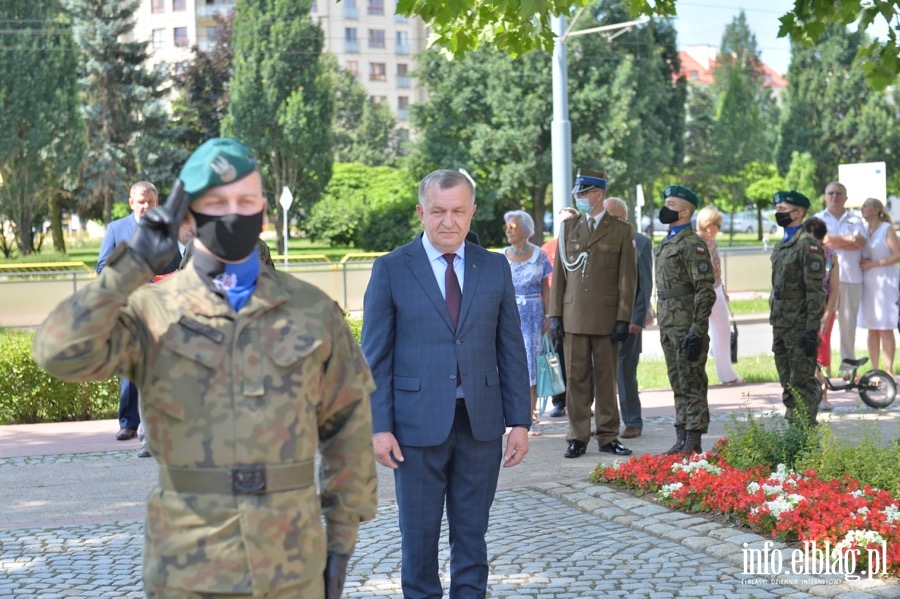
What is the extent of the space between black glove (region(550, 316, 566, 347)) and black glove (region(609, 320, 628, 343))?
1.67 feet

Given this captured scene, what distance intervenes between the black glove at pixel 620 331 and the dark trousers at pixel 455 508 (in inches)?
177

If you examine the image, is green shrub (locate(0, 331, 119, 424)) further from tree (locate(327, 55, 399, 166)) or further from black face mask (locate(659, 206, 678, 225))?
tree (locate(327, 55, 399, 166))

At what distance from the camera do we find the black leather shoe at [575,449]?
970 cm

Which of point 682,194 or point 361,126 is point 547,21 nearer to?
point 682,194

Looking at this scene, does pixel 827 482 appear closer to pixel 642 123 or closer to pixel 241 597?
pixel 241 597

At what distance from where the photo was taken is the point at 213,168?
299 cm

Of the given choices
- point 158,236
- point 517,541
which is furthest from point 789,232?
point 158,236

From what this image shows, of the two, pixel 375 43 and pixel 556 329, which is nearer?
pixel 556 329

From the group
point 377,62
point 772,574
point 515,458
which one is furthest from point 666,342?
point 377,62

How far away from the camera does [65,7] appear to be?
58.7 meters

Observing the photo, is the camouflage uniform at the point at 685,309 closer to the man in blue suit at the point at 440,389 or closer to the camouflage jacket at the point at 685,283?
the camouflage jacket at the point at 685,283

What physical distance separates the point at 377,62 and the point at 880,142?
166 feet

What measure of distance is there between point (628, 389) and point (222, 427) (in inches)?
323

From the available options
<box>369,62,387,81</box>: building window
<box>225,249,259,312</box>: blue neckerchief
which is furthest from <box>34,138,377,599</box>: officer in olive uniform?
<box>369,62,387,81</box>: building window
